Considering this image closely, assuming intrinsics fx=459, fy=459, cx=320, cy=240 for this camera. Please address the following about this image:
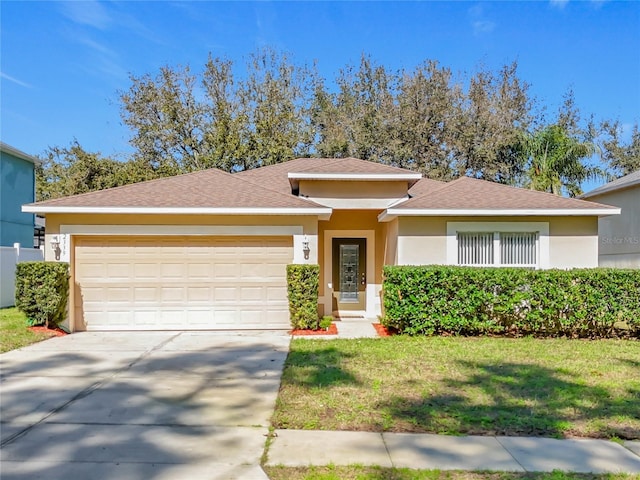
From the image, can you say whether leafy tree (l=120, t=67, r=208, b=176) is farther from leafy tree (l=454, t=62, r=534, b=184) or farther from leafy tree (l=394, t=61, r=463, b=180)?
leafy tree (l=454, t=62, r=534, b=184)

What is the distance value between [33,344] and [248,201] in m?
5.18

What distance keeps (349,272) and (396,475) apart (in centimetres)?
942

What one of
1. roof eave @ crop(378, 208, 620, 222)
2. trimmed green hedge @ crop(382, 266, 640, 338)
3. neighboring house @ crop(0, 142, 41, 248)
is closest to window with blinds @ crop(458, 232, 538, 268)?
roof eave @ crop(378, 208, 620, 222)

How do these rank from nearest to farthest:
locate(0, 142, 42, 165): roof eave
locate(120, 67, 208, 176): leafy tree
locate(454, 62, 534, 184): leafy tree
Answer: locate(0, 142, 42, 165): roof eave, locate(454, 62, 534, 184): leafy tree, locate(120, 67, 208, 176): leafy tree

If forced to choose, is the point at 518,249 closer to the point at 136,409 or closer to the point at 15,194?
the point at 136,409

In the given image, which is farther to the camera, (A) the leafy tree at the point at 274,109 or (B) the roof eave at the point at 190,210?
(A) the leafy tree at the point at 274,109

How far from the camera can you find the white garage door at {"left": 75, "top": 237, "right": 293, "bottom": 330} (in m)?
10.6

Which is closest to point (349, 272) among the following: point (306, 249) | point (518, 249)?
point (306, 249)

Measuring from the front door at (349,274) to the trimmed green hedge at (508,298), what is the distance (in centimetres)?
319

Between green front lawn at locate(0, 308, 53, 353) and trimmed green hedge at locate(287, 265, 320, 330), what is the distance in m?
5.12

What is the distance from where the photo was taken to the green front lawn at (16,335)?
8537 millimetres

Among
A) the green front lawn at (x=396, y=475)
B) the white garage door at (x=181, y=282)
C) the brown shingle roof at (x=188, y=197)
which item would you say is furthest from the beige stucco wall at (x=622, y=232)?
the green front lawn at (x=396, y=475)

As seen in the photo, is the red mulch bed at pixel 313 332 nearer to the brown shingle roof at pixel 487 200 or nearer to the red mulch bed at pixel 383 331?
the red mulch bed at pixel 383 331

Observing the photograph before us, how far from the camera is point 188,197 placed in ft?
36.1
